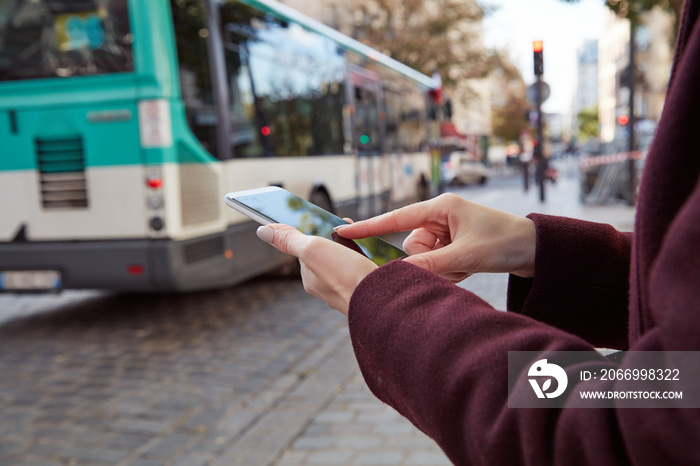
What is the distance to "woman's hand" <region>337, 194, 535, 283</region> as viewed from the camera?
52.7 inches

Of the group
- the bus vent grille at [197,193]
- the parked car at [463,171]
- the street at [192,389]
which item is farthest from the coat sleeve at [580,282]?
the parked car at [463,171]

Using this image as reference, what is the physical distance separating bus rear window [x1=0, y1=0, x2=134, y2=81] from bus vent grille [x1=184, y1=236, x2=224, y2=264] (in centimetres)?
Answer: 153

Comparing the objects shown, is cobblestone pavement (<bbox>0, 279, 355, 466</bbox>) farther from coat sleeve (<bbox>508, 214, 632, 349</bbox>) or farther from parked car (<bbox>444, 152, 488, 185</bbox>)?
parked car (<bbox>444, 152, 488, 185</bbox>)

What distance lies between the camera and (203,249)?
20.5ft

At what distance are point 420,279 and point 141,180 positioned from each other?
522 cm

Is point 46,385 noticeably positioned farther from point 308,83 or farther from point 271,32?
point 308,83

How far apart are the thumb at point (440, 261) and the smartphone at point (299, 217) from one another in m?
0.05

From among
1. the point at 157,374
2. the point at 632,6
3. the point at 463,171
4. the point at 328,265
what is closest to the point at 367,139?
the point at 632,6

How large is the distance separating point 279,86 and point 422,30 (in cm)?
2466

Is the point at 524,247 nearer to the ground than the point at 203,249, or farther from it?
farther from it

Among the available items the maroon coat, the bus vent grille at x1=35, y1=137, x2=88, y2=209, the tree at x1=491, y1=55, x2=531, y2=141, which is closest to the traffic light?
the bus vent grille at x1=35, y1=137, x2=88, y2=209

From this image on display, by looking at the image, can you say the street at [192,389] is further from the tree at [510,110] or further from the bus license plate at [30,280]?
the tree at [510,110]

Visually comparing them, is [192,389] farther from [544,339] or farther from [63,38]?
[544,339]

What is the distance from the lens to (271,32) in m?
7.50
